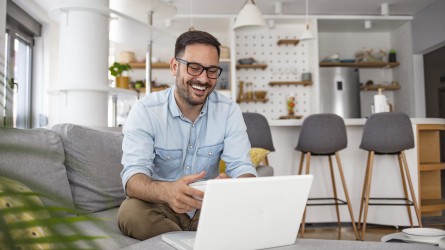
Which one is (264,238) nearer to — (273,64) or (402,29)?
(273,64)

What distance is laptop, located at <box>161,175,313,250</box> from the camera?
1.00 m

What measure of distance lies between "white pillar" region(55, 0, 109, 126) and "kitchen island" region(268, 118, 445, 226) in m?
1.51

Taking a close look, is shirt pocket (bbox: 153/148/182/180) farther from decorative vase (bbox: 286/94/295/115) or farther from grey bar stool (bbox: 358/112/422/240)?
decorative vase (bbox: 286/94/295/115)

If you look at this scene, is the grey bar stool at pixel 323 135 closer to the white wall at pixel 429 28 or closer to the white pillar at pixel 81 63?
the white pillar at pixel 81 63

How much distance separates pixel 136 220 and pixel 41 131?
23.1 inches

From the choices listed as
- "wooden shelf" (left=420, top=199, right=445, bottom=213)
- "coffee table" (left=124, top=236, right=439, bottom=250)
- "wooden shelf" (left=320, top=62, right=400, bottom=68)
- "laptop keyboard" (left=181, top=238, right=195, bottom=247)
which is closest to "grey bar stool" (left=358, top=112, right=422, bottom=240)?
"wooden shelf" (left=420, top=199, right=445, bottom=213)

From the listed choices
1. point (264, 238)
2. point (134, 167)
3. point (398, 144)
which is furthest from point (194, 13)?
point (264, 238)

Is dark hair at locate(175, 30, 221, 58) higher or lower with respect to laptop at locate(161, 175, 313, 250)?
higher

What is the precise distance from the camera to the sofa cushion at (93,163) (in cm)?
181

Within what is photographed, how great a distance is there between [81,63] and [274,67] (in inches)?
153

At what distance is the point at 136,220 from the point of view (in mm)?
1452

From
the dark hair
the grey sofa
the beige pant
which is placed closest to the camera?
the beige pant

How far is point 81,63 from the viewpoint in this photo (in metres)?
2.86

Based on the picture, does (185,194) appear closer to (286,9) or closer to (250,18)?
(250,18)
